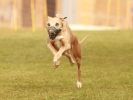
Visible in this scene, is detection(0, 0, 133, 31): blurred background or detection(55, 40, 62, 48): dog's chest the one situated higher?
detection(55, 40, 62, 48): dog's chest

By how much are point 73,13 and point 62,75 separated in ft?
77.8

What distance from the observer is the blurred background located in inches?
1358

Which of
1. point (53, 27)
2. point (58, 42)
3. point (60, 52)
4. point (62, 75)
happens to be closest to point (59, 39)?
point (58, 42)

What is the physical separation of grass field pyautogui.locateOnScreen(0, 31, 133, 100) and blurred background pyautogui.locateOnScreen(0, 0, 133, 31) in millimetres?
13347

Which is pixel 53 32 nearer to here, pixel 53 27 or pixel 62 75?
pixel 53 27

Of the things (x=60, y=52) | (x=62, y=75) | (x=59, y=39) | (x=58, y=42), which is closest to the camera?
(x=60, y=52)

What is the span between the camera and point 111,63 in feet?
52.7

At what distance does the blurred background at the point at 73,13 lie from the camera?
113ft

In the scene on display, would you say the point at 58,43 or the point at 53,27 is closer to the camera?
the point at 53,27

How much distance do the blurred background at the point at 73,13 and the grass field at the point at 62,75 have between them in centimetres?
1335

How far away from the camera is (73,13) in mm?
36469

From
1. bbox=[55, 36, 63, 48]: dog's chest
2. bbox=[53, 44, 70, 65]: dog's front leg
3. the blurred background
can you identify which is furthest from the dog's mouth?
the blurred background

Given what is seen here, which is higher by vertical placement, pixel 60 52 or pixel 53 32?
pixel 53 32

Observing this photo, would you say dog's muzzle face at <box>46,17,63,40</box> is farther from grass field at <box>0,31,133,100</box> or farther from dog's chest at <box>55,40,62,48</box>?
grass field at <box>0,31,133,100</box>
